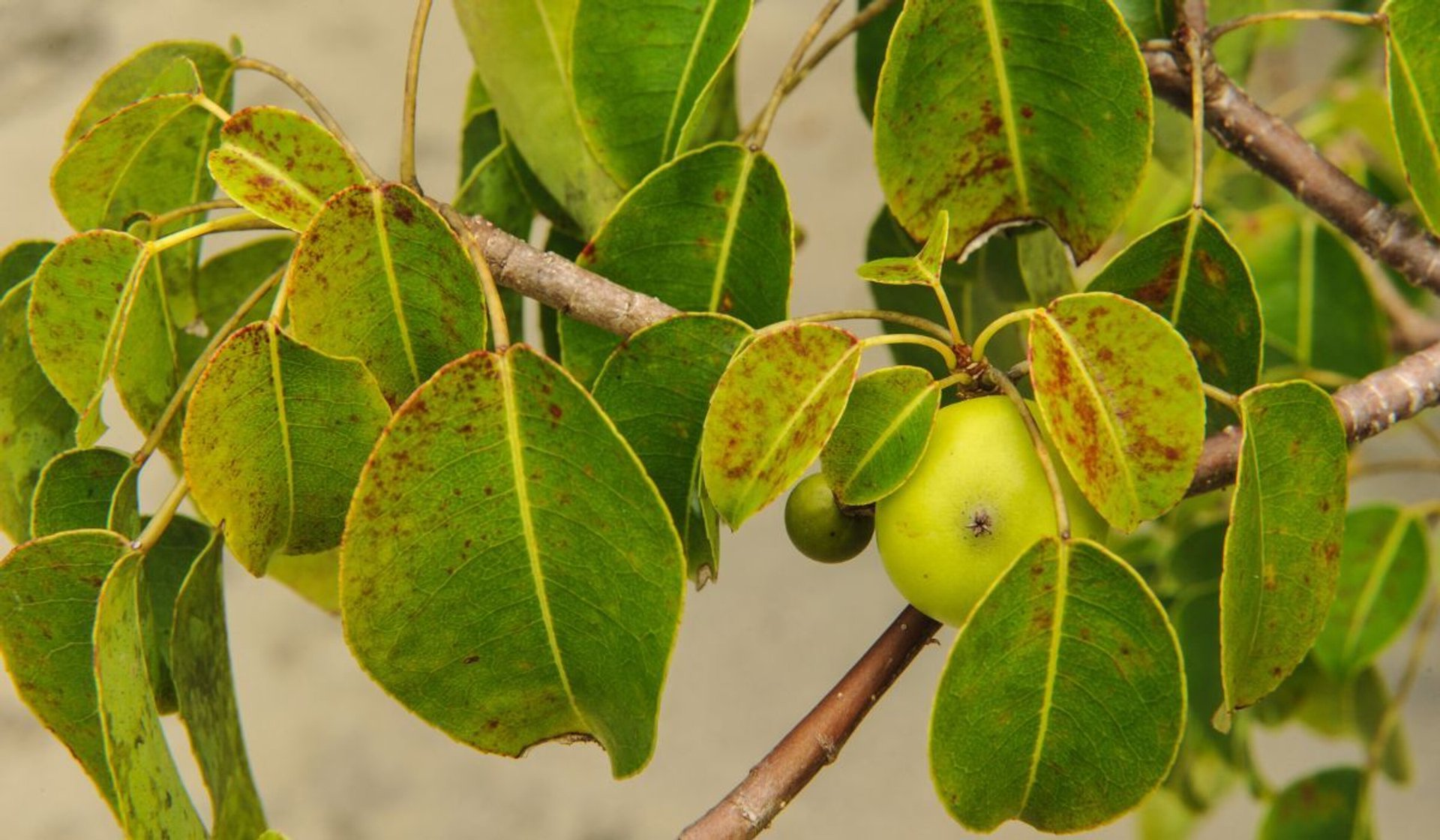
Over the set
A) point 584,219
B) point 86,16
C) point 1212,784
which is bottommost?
point 1212,784

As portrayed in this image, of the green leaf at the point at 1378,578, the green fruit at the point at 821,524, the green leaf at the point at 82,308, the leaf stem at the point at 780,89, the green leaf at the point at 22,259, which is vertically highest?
the leaf stem at the point at 780,89

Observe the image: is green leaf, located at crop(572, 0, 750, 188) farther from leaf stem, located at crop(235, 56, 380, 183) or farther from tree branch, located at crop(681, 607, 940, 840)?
tree branch, located at crop(681, 607, 940, 840)

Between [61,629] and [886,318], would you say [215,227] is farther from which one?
[886,318]

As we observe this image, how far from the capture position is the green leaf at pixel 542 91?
0.58 meters

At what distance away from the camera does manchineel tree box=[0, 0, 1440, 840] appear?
0.39 metres

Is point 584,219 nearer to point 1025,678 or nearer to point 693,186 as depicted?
point 693,186

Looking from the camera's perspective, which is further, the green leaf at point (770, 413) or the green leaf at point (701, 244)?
the green leaf at point (701, 244)

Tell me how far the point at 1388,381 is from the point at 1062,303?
239mm

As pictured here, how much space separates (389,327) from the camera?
46 cm

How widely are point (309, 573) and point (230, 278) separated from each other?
0.54 ft

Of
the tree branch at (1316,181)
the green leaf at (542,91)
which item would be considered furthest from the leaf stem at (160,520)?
the tree branch at (1316,181)

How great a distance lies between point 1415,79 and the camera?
1.74ft

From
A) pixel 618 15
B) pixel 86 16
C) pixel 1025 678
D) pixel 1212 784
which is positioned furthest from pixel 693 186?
pixel 86 16

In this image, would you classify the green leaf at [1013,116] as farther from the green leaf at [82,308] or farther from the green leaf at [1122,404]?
the green leaf at [82,308]
